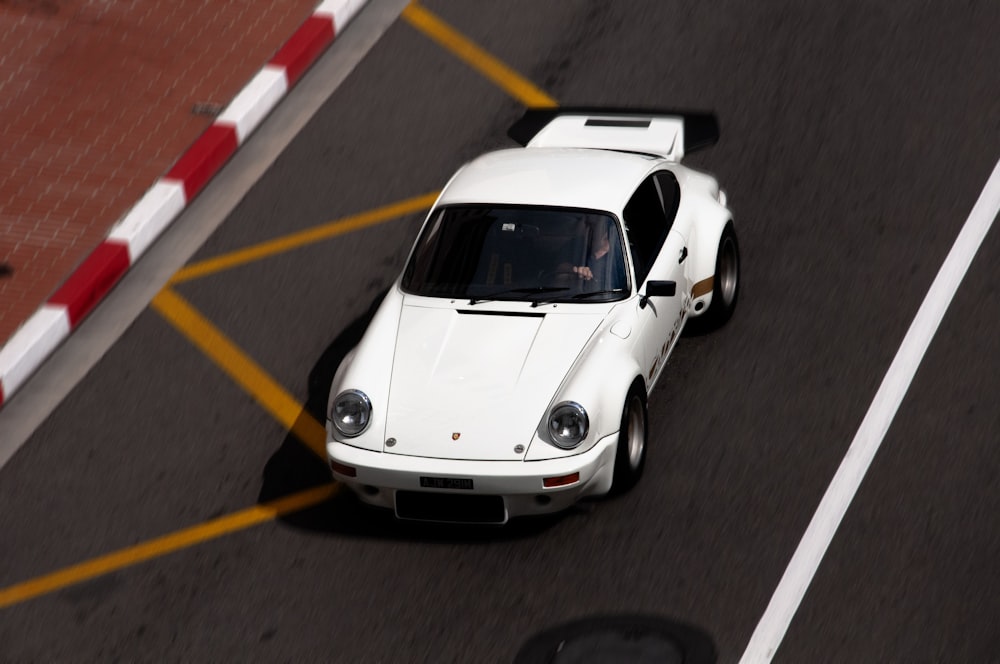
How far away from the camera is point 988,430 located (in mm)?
7840

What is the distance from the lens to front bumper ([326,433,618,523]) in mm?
6996

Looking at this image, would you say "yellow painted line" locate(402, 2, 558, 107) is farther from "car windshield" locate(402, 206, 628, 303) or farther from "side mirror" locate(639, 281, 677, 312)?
"side mirror" locate(639, 281, 677, 312)

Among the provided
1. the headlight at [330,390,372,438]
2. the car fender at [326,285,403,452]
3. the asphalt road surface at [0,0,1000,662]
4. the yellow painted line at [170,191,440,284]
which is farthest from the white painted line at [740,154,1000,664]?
the yellow painted line at [170,191,440,284]

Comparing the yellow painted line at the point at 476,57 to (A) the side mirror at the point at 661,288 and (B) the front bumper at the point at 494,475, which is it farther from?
(B) the front bumper at the point at 494,475

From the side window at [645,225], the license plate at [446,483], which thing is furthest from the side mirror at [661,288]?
the license plate at [446,483]

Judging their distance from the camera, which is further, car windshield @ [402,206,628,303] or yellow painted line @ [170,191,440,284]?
yellow painted line @ [170,191,440,284]

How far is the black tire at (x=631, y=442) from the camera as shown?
741 centimetres

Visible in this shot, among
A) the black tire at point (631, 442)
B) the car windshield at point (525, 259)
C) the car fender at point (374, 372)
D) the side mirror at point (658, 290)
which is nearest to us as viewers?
the car fender at point (374, 372)

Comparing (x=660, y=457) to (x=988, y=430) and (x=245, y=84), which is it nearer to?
(x=988, y=430)

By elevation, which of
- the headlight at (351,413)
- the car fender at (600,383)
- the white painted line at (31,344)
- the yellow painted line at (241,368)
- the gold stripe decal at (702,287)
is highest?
the gold stripe decal at (702,287)

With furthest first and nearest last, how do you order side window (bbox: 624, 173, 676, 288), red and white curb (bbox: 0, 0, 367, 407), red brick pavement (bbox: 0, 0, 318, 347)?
1. red brick pavement (bbox: 0, 0, 318, 347)
2. red and white curb (bbox: 0, 0, 367, 407)
3. side window (bbox: 624, 173, 676, 288)

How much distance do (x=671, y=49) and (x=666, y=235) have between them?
3.53 meters

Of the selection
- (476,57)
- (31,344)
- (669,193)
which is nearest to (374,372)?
(669,193)

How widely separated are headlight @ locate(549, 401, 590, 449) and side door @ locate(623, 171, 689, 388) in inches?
30.2
